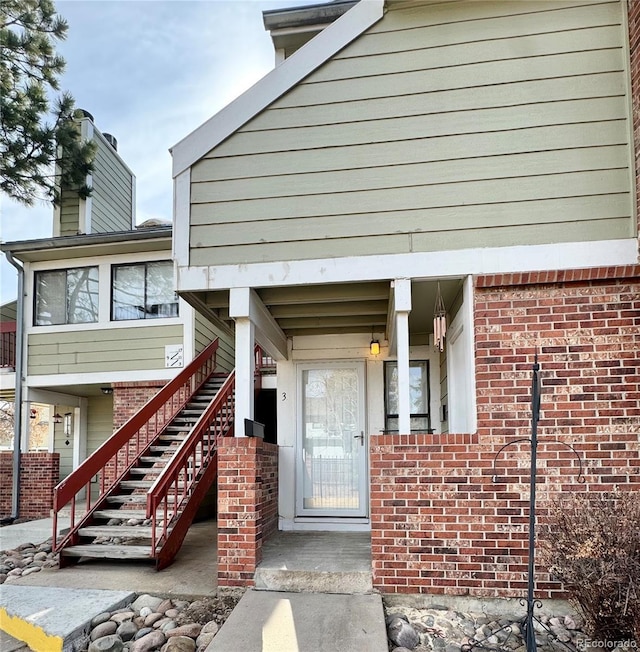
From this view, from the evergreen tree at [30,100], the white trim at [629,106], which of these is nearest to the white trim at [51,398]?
the evergreen tree at [30,100]

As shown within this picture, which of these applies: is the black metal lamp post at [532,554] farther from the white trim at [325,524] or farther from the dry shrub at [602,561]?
the white trim at [325,524]

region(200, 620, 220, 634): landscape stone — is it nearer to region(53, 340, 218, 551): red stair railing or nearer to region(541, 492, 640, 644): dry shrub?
region(53, 340, 218, 551): red stair railing

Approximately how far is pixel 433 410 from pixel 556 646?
2980 millimetres

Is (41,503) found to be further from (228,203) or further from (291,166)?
(291,166)

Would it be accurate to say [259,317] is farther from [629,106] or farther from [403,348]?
[629,106]

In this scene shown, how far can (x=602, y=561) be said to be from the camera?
302 centimetres

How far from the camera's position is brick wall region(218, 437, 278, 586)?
163 inches

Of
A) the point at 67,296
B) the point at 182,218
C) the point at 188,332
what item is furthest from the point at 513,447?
the point at 67,296

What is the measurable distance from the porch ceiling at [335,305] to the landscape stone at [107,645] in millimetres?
2658

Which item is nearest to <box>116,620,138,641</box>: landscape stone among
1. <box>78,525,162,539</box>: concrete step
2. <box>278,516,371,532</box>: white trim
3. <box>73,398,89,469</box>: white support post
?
<box>78,525,162,539</box>: concrete step

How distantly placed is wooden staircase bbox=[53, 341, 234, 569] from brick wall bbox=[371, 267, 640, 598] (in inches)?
82.7

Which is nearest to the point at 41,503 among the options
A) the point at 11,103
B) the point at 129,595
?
the point at 129,595

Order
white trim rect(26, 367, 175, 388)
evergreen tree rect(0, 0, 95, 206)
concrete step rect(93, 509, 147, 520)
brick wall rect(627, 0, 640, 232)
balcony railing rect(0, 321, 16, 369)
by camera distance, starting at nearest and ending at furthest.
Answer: brick wall rect(627, 0, 640, 232), concrete step rect(93, 509, 147, 520), evergreen tree rect(0, 0, 95, 206), white trim rect(26, 367, 175, 388), balcony railing rect(0, 321, 16, 369)

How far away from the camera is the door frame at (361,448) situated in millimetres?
5895
